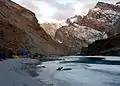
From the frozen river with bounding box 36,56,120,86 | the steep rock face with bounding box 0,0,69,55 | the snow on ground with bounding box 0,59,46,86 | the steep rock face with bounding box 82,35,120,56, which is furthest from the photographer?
the steep rock face with bounding box 82,35,120,56

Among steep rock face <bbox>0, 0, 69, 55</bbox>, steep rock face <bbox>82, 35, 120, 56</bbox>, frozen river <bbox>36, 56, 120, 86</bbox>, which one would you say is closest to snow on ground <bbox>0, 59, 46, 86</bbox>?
frozen river <bbox>36, 56, 120, 86</bbox>

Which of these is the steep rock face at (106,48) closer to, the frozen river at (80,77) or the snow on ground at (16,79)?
the frozen river at (80,77)

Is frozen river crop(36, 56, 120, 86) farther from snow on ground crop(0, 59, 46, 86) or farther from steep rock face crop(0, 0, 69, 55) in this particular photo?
steep rock face crop(0, 0, 69, 55)

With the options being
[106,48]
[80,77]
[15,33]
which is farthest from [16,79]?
[106,48]

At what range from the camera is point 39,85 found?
22359mm

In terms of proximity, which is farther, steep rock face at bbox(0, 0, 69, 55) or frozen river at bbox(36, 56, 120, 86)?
steep rock face at bbox(0, 0, 69, 55)

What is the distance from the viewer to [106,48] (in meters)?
158

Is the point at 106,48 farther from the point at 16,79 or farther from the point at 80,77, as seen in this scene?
the point at 16,79

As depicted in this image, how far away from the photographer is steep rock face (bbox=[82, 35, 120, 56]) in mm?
143938

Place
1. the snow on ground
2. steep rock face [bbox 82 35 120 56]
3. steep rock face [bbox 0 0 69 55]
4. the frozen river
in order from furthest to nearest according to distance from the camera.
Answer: steep rock face [bbox 82 35 120 56], steep rock face [bbox 0 0 69 55], the frozen river, the snow on ground

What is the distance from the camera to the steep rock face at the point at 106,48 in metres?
144

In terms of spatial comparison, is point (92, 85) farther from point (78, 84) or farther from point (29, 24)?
point (29, 24)

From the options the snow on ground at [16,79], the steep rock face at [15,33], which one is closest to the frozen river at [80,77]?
the snow on ground at [16,79]

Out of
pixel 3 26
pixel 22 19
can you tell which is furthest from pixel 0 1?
pixel 3 26
